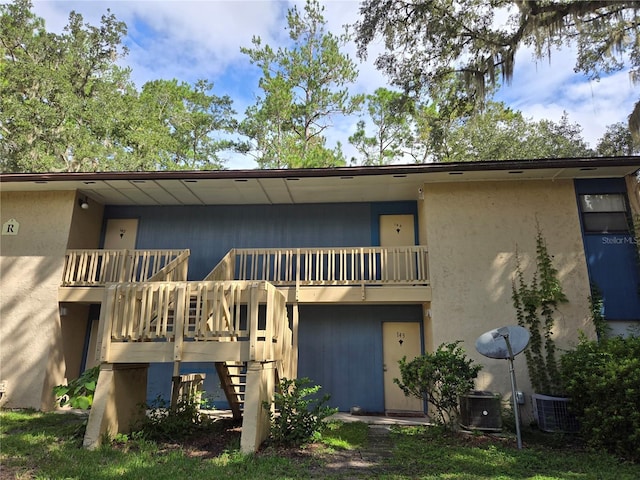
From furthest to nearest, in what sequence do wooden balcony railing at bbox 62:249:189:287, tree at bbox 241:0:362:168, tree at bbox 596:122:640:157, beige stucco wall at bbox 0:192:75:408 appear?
tree at bbox 241:0:362:168
tree at bbox 596:122:640:157
wooden balcony railing at bbox 62:249:189:287
beige stucco wall at bbox 0:192:75:408

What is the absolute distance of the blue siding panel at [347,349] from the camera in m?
10.0

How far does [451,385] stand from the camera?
711cm

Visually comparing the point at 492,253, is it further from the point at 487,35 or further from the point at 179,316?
the point at 179,316

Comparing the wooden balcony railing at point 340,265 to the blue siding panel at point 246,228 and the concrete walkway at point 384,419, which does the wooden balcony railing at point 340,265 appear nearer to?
the blue siding panel at point 246,228

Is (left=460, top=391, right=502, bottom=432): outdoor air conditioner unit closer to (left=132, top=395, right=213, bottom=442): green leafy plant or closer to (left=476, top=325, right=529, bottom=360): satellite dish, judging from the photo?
(left=476, top=325, right=529, bottom=360): satellite dish

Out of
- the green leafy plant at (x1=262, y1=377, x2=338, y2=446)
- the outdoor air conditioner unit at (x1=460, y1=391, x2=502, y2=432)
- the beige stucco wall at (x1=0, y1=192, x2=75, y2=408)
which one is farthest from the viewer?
the beige stucco wall at (x1=0, y1=192, x2=75, y2=408)

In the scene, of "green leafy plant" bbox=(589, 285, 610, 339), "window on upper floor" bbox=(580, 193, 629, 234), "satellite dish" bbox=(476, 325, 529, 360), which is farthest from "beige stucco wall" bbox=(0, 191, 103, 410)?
"window on upper floor" bbox=(580, 193, 629, 234)

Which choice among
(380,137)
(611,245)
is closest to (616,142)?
(611,245)

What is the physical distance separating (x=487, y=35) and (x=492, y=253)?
259 inches

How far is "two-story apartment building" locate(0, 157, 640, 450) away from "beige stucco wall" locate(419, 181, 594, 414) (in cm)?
3

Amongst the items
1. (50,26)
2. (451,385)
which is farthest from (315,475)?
(50,26)

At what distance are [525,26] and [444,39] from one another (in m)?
2.32

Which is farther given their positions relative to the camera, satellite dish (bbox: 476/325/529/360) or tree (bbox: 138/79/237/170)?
tree (bbox: 138/79/237/170)

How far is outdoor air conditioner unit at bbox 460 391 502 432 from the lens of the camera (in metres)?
7.07
